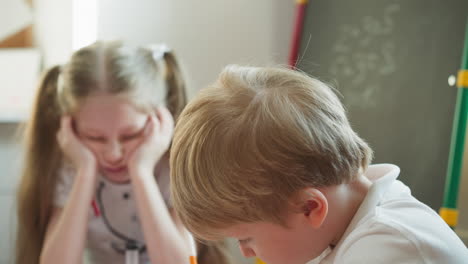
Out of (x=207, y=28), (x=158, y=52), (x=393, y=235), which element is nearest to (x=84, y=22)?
(x=207, y=28)

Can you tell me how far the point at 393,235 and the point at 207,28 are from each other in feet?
4.53

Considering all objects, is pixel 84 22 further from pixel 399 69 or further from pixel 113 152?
pixel 399 69

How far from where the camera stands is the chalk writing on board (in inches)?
58.6

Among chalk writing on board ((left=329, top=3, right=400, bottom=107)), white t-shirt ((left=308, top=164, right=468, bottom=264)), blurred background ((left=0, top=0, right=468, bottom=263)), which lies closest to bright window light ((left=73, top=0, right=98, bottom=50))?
blurred background ((left=0, top=0, right=468, bottom=263))

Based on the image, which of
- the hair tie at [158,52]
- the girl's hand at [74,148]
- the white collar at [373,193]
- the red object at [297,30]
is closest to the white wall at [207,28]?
the red object at [297,30]

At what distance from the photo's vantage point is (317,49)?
1.60 metres

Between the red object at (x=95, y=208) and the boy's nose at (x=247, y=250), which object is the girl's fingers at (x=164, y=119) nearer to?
the red object at (x=95, y=208)

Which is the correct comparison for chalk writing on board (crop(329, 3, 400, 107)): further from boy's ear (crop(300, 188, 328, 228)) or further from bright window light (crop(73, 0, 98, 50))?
boy's ear (crop(300, 188, 328, 228))

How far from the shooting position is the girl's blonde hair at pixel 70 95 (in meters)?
1.07

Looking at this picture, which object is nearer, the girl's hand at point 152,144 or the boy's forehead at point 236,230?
the boy's forehead at point 236,230

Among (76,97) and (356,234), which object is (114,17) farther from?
(356,234)

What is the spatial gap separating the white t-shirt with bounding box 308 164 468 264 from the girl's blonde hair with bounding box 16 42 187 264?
2.01 feet

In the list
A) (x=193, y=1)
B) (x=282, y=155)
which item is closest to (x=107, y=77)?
(x=282, y=155)

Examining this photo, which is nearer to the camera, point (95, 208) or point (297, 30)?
point (95, 208)
